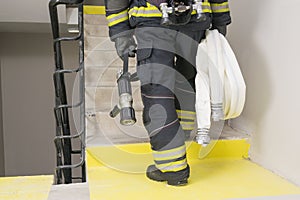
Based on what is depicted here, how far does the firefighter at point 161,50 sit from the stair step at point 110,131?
0.35 m

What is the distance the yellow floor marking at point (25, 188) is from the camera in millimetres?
1179

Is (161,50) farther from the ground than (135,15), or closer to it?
closer to it

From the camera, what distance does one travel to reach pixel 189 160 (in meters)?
1.56

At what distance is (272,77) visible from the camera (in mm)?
1431

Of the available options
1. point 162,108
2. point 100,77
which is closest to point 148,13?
point 162,108

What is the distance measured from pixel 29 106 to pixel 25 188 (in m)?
2.65

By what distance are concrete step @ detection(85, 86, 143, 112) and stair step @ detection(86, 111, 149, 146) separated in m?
0.07

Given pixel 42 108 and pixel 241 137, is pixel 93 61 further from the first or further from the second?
pixel 42 108

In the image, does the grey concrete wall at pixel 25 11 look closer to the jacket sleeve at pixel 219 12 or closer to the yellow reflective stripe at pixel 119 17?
the yellow reflective stripe at pixel 119 17

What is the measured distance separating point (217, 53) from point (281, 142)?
45cm

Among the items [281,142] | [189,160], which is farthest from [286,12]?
[189,160]

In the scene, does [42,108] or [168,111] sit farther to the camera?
[42,108]

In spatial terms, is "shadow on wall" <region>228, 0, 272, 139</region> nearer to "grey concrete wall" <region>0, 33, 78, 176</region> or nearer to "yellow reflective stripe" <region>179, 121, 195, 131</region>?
"yellow reflective stripe" <region>179, 121, 195, 131</region>

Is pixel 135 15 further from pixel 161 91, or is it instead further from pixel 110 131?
pixel 110 131
